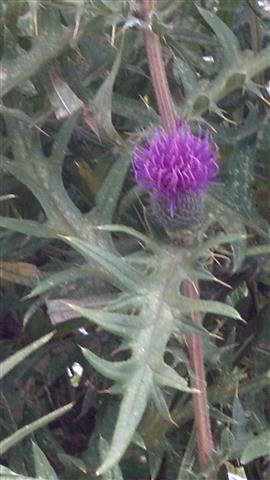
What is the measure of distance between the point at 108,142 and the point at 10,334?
333 mm

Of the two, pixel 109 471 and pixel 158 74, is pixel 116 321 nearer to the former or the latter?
pixel 109 471

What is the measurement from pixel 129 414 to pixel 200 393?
0.14 meters

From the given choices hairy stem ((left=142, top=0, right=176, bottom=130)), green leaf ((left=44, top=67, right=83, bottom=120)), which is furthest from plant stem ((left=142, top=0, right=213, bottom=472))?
green leaf ((left=44, top=67, right=83, bottom=120))

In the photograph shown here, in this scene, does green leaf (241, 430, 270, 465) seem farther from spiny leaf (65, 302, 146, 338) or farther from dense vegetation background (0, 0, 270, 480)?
spiny leaf (65, 302, 146, 338)

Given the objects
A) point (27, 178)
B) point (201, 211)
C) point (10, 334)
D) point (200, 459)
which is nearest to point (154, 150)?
point (201, 211)

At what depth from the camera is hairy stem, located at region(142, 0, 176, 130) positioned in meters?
0.97

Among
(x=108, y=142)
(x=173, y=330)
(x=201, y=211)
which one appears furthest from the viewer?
(x=108, y=142)

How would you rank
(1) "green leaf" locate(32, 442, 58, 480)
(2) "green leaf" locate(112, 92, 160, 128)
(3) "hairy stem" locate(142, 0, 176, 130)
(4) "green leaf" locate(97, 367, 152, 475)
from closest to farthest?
(4) "green leaf" locate(97, 367, 152, 475), (1) "green leaf" locate(32, 442, 58, 480), (3) "hairy stem" locate(142, 0, 176, 130), (2) "green leaf" locate(112, 92, 160, 128)

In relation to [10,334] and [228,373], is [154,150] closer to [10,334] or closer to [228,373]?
[228,373]

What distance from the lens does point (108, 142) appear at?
3.51 feet

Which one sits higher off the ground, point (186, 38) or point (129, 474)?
point (186, 38)

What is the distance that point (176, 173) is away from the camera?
0.91 metres

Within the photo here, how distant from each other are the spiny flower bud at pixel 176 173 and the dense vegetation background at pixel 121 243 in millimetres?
33

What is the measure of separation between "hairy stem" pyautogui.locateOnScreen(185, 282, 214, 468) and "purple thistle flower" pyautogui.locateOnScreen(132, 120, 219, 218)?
9 cm
